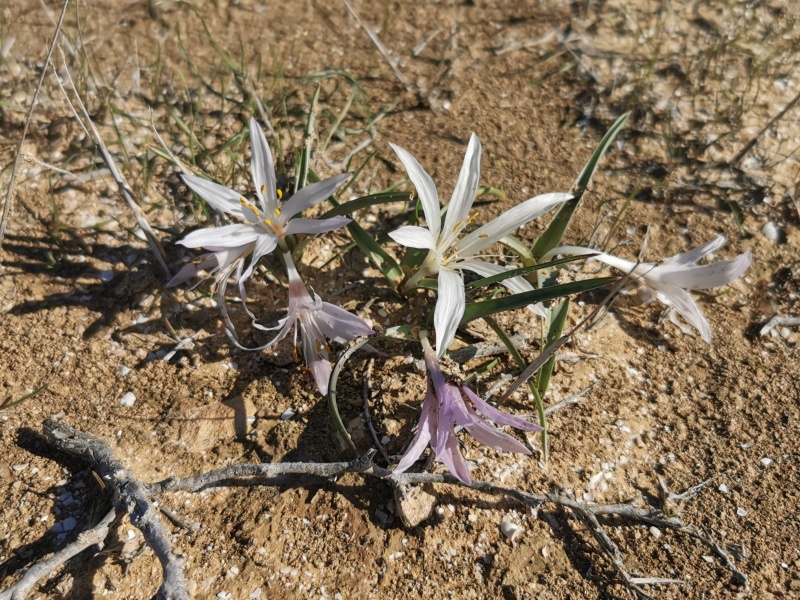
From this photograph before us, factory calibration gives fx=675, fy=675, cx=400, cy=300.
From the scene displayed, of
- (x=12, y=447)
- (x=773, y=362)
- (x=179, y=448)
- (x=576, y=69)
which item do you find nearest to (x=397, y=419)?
(x=179, y=448)

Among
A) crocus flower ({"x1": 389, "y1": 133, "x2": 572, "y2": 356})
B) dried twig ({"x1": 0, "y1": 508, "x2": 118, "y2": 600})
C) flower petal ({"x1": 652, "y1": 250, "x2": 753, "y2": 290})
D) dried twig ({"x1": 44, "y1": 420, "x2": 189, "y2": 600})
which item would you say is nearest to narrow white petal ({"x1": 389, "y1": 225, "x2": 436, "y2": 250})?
crocus flower ({"x1": 389, "y1": 133, "x2": 572, "y2": 356})

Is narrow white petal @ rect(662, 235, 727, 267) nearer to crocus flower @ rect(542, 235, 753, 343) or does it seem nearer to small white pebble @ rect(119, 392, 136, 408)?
crocus flower @ rect(542, 235, 753, 343)

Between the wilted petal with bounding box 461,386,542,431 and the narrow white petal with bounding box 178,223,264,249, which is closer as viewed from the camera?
the wilted petal with bounding box 461,386,542,431

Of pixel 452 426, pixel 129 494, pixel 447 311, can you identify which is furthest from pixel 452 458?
pixel 129 494

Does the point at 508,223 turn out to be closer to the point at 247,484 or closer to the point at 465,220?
the point at 465,220

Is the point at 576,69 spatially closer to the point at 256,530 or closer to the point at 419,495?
the point at 419,495

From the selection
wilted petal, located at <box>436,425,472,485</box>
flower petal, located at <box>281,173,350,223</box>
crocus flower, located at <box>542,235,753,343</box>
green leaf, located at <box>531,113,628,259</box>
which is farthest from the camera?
green leaf, located at <box>531,113,628,259</box>
